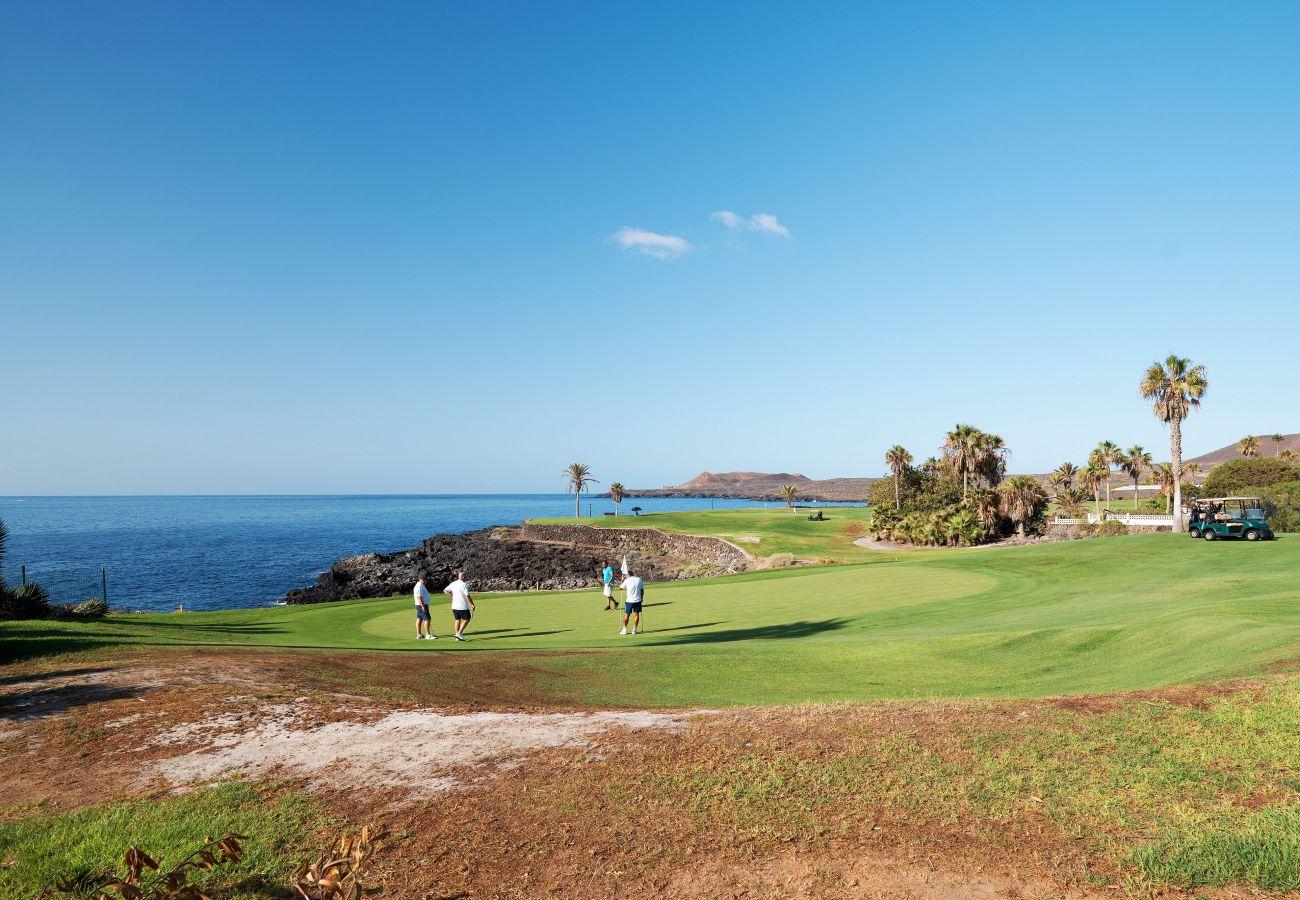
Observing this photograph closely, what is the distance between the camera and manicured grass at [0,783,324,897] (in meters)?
4.98

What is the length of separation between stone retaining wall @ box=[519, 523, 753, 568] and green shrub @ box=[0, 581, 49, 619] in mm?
44854

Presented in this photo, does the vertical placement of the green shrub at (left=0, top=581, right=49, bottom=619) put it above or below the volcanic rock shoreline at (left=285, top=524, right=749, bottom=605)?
above

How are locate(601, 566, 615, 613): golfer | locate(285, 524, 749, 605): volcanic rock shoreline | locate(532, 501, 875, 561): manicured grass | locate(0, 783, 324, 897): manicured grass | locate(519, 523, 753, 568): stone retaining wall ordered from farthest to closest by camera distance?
locate(519, 523, 753, 568): stone retaining wall → locate(532, 501, 875, 561): manicured grass → locate(285, 524, 749, 605): volcanic rock shoreline → locate(601, 566, 615, 613): golfer → locate(0, 783, 324, 897): manicured grass

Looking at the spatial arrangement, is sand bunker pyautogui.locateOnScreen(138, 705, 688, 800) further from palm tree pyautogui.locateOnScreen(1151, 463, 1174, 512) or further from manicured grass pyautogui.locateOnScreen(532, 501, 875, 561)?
palm tree pyautogui.locateOnScreen(1151, 463, 1174, 512)

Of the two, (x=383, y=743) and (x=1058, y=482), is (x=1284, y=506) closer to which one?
(x=1058, y=482)

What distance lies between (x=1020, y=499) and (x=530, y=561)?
1721 inches

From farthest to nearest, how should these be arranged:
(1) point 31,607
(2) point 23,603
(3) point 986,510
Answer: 1. (3) point 986,510
2. (1) point 31,607
3. (2) point 23,603

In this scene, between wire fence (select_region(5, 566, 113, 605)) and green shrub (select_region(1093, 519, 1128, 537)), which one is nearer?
wire fence (select_region(5, 566, 113, 605))

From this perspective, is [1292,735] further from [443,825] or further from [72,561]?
[72,561]

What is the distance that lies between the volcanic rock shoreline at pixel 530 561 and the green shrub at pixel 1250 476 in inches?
1738

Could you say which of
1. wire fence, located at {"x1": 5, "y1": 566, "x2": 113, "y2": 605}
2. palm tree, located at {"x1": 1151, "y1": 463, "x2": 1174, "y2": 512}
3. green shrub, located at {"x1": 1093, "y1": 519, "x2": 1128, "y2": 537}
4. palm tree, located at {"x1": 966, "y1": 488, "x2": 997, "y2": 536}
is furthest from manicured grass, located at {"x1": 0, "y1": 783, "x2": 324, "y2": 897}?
palm tree, located at {"x1": 1151, "y1": 463, "x2": 1174, "y2": 512}

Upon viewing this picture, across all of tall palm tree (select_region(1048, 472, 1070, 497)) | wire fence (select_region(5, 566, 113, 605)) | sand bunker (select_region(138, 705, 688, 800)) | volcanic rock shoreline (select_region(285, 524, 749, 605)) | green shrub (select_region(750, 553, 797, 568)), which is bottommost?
wire fence (select_region(5, 566, 113, 605))

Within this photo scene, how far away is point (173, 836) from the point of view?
18.0 ft

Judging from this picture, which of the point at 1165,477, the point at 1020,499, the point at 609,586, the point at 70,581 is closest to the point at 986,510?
the point at 1020,499
